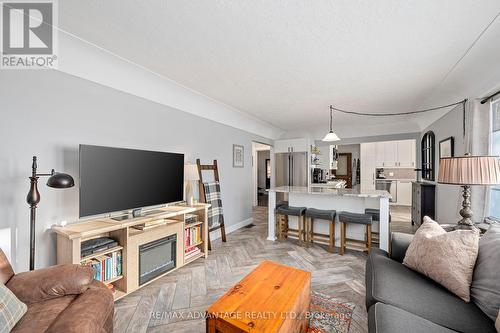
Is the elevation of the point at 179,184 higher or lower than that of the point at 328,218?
higher

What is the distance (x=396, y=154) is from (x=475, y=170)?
20.1 feet

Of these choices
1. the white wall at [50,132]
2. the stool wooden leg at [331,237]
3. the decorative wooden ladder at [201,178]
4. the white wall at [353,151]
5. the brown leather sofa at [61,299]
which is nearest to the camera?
the brown leather sofa at [61,299]

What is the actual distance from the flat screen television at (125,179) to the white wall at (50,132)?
0.88ft

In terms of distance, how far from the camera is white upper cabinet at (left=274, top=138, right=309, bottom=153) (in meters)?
5.91

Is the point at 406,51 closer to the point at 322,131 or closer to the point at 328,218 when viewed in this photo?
the point at 328,218

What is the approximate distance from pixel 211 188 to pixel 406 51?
10.3 feet

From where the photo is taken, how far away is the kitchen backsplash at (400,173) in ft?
23.6

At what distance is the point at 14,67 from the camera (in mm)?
1861

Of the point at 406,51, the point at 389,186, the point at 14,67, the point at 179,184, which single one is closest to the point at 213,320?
the point at 179,184

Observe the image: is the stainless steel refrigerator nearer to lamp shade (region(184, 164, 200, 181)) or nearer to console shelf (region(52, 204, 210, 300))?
lamp shade (region(184, 164, 200, 181))

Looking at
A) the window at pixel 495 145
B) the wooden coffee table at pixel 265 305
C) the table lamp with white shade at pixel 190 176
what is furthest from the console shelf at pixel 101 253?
the window at pixel 495 145

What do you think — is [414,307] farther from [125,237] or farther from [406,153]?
[406,153]

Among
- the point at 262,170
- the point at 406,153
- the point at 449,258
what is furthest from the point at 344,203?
the point at 262,170

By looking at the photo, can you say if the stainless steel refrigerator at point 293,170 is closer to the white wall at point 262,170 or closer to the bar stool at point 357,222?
the bar stool at point 357,222
